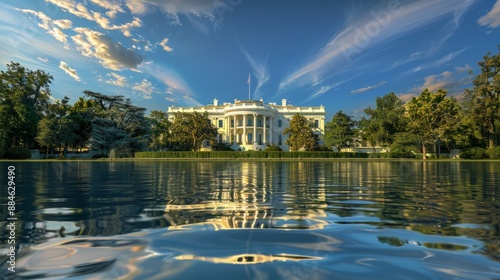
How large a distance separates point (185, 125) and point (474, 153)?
153 ft

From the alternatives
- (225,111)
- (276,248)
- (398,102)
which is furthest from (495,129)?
(276,248)

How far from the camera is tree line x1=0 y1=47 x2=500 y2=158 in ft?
162

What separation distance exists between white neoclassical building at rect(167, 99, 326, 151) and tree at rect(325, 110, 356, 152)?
849 cm

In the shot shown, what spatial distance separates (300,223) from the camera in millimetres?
4363

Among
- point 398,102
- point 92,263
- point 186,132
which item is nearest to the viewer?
point 92,263

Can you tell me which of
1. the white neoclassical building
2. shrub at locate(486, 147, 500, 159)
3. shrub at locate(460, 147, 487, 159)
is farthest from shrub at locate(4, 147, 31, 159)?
shrub at locate(486, 147, 500, 159)

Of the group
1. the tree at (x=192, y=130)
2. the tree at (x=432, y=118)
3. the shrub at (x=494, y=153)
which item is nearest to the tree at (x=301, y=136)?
the tree at (x=192, y=130)

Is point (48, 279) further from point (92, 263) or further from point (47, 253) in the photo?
point (47, 253)

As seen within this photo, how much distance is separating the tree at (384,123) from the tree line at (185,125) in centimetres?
17

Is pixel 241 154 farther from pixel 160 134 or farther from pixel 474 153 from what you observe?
pixel 474 153

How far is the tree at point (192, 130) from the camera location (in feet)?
187

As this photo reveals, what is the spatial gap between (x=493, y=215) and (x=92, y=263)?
18.4ft

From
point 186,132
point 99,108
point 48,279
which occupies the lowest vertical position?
point 48,279

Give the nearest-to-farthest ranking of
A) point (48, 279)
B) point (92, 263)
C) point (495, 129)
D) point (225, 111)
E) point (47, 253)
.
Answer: point (48, 279) < point (92, 263) < point (47, 253) < point (495, 129) < point (225, 111)
